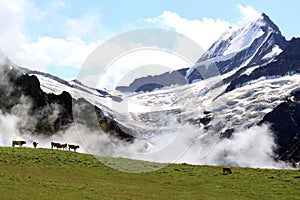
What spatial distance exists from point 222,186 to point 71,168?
66.9 feet

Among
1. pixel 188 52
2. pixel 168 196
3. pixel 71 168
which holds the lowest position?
pixel 168 196

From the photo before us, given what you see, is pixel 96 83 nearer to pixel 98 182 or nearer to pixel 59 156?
pixel 98 182

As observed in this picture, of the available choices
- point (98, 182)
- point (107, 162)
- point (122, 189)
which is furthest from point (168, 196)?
point (107, 162)

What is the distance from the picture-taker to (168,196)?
2025 inches

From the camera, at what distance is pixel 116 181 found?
60625 mm

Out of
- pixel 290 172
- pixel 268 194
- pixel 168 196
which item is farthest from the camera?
pixel 290 172

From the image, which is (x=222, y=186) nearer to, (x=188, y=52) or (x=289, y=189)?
(x=289, y=189)

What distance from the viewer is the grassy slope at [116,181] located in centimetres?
4953

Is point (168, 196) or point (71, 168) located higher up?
point (71, 168)

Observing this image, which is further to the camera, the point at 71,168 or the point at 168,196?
the point at 71,168

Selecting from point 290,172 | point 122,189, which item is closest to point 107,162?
point 122,189

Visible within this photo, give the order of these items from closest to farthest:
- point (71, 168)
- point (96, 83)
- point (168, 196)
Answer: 1. point (96, 83)
2. point (168, 196)
3. point (71, 168)

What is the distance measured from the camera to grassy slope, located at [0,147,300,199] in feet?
163

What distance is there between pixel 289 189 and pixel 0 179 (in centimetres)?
3334
